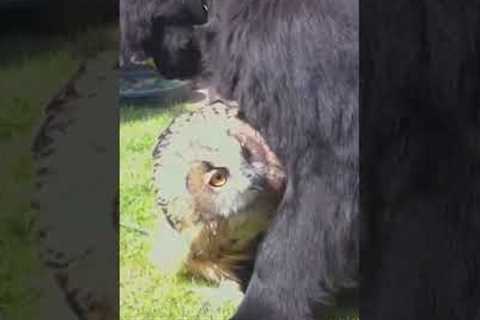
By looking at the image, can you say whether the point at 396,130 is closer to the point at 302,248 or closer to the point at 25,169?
the point at 302,248

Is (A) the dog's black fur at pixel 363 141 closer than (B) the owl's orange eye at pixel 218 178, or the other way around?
(A) the dog's black fur at pixel 363 141

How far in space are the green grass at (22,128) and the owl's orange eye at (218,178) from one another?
0.42 m

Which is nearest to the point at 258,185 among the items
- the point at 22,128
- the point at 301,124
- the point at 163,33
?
the point at 301,124

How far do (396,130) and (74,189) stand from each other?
0.91m

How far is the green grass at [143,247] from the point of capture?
101 inches

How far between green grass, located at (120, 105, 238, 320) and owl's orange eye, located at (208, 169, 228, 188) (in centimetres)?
15

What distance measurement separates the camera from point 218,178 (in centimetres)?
261

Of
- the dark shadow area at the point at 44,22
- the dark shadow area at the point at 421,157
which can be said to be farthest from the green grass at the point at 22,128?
the dark shadow area at the point at 421,157

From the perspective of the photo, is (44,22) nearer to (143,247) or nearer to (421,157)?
(143,247)

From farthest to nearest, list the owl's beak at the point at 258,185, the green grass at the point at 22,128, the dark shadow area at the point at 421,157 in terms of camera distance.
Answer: the owl's beak at the point at 258,185
the green grass at the point at 22,128
the dark shadow area at the point at 421,157

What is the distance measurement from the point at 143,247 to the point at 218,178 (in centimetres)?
25

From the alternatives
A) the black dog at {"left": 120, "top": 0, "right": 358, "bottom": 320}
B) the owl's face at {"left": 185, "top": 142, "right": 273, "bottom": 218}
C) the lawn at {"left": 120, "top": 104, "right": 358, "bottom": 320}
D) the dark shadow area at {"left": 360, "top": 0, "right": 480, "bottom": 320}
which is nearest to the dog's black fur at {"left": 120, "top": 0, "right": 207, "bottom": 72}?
the black dog at {"left": 120, "top": 0, "right": 358, "bottom": 320}

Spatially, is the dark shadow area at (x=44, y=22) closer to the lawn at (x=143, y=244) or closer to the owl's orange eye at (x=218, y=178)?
the lawn at (x=143, y=244)

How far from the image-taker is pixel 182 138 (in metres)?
2.58
